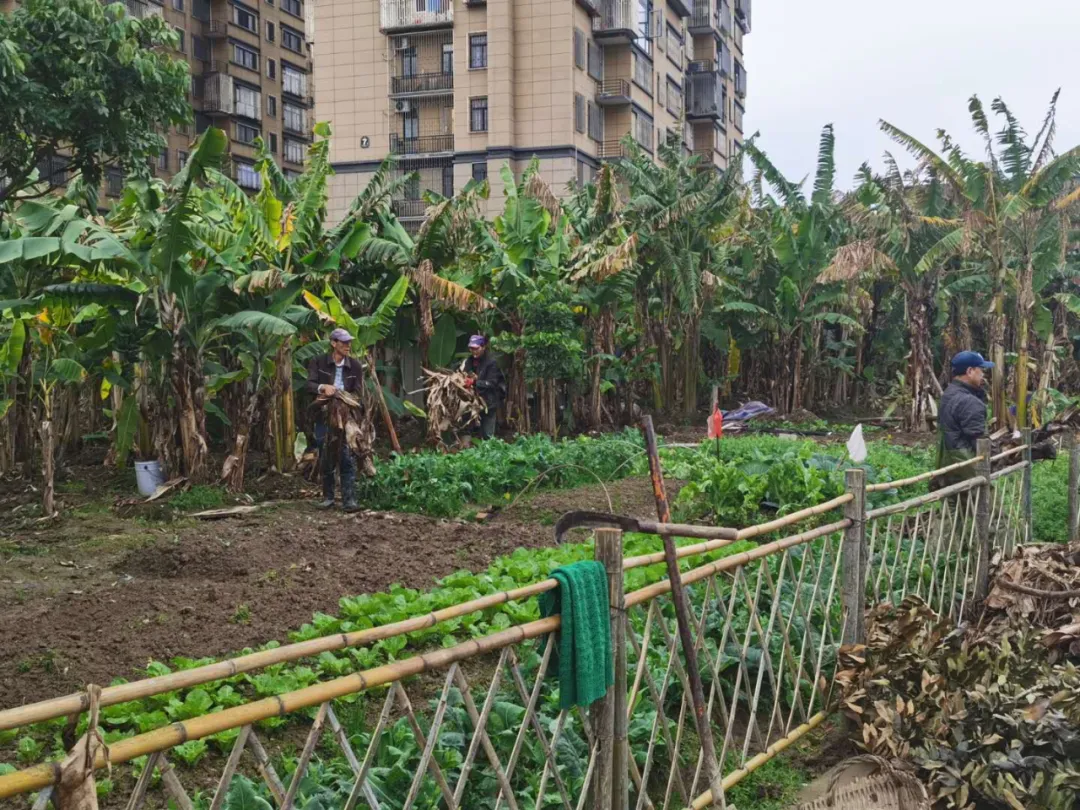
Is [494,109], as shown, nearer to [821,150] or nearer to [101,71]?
[821,150]

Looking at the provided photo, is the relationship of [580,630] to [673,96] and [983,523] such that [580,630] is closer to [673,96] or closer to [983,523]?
[983,523]

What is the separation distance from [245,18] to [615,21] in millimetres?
18637

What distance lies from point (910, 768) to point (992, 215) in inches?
549

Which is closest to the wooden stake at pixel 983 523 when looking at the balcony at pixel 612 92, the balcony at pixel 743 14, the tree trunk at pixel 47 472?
the tree trunk at pixel 47 472

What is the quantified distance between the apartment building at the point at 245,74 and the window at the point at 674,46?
57.0 ft

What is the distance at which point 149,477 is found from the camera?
12078mm

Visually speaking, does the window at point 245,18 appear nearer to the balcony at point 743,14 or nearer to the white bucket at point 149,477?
the balcony at point 743,14

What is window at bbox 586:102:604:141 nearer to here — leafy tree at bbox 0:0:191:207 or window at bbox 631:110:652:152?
window at bbox 631:110:652:152

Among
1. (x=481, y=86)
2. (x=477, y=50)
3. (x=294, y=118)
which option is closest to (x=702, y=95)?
(x=477, y=50)

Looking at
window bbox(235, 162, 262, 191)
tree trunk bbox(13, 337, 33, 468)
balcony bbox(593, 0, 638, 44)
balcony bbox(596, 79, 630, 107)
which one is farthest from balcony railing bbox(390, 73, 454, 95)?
tree trunk bbox(13, 337, 33, 468)

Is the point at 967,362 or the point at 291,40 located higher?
the point at 291,40

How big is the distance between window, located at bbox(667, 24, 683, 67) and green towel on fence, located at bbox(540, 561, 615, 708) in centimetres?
4653

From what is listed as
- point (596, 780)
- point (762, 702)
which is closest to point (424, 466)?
point (762, 702)

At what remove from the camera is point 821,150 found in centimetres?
2112
